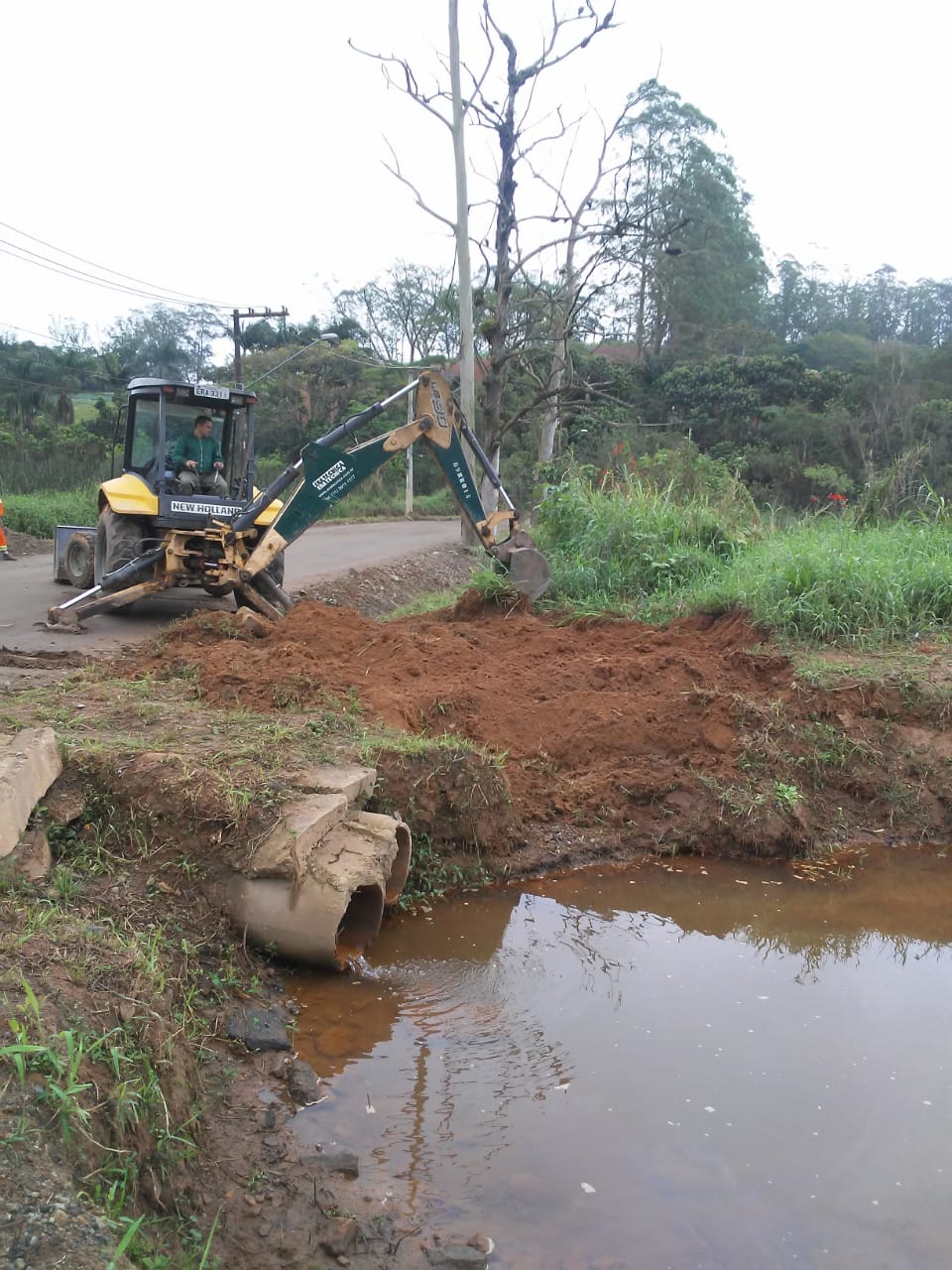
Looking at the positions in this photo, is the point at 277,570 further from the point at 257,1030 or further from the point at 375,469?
the point at 257,1030

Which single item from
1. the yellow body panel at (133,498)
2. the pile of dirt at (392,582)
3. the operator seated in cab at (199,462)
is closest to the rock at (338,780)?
the yellow body panel at (133,498)

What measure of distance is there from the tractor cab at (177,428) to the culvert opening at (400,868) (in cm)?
624

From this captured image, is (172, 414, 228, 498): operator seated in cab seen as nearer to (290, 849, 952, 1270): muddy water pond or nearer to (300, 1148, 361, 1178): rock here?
(290, 849, 952, 1270): muddy water pond

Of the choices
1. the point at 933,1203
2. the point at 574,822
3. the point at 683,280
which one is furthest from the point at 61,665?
the point at 683,280

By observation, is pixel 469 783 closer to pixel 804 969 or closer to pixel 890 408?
pixel 804 969

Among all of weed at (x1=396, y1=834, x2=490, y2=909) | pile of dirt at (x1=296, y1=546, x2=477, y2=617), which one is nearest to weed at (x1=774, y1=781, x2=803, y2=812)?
weed at (x1=396, y1=834, x2=490, y2=909)

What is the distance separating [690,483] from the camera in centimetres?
1350

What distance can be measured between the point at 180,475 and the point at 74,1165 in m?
8.66

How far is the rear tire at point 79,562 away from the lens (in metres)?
11.4

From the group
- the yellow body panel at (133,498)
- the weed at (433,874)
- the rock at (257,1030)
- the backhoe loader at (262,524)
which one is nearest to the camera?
the rock at (257,1030)

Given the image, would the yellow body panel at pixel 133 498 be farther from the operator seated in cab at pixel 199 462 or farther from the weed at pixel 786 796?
the weed at pixel 786 796

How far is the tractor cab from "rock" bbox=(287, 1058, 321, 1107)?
7.38m

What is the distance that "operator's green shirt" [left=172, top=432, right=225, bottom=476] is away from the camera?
1048 cm

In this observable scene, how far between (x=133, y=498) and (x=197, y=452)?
0.92 m
